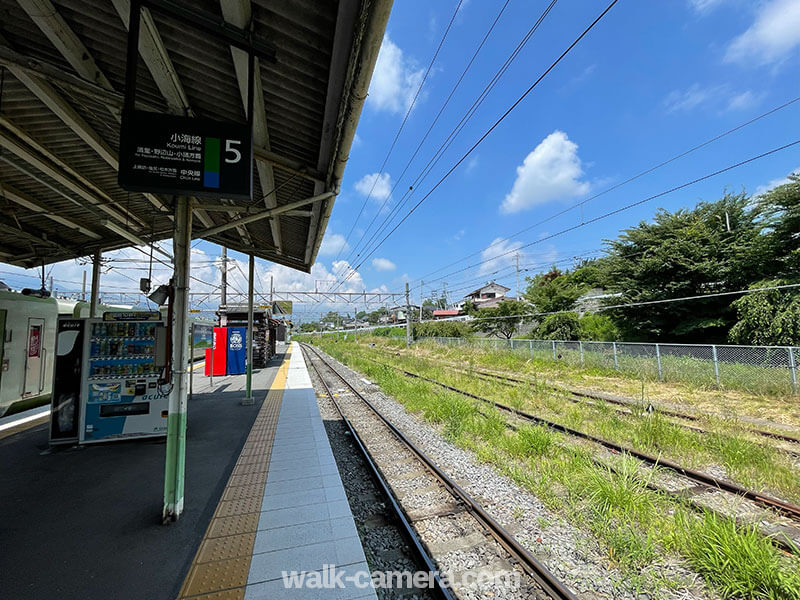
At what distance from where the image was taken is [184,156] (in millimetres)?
2857

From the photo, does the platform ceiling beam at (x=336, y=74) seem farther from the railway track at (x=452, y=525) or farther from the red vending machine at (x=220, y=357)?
the red vending machine at (x=220, y=357)

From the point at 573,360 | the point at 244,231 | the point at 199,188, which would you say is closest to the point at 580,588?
the point at 199,188

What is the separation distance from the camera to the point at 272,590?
2396 millimetres

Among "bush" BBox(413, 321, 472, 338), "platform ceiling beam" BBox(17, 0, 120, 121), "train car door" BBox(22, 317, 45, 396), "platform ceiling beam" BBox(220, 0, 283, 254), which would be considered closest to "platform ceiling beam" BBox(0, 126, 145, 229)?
"platform ceiling beam" BBox(17, 0, 120, 121)

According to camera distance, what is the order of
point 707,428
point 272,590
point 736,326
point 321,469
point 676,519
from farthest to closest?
point 736,326, point 707,428, point 321,469, point 676,519, point 272,590

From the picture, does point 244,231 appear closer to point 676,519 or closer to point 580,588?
point 580,588

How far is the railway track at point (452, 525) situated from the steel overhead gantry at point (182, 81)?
8.12 feet

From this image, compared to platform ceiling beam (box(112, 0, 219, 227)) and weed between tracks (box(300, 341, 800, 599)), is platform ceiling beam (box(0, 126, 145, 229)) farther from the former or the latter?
weed between tracks (box(300, 341, 800, 599))

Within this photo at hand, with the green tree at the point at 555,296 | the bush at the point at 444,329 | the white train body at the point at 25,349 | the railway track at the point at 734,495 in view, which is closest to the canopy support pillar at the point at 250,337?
the white train body at the point at 25,349

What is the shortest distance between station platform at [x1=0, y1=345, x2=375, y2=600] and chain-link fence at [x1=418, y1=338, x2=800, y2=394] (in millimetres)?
11205

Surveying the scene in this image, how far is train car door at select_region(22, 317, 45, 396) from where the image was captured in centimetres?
741

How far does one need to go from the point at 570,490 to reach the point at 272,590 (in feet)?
11.1

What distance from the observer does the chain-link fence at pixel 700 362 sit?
856cm

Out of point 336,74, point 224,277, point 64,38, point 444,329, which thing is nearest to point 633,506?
point 336,74
